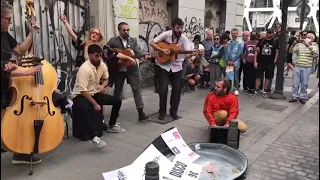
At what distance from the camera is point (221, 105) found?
472 centimetres

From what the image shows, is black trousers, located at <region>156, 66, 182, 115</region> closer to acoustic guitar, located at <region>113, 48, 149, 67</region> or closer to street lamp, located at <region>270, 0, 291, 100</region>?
acoustic guitar, located at <region>113, 48, 149, 67</region>

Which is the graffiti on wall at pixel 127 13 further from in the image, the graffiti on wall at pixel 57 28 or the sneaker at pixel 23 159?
the sneaker at pixel 23 159

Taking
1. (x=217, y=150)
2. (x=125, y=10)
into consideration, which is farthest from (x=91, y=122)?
(x=125, y=10)

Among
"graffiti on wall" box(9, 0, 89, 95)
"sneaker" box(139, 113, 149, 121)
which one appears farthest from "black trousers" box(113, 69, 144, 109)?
"graffiti on wall" box(9, 0, 89, 95)

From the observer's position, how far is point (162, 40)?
543 centimetres

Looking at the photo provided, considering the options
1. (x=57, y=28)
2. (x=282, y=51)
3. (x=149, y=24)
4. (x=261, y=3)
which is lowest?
(x=282, y=51)

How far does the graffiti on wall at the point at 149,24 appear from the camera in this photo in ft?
27.4

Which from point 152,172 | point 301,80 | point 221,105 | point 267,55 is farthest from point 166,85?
point 301,80

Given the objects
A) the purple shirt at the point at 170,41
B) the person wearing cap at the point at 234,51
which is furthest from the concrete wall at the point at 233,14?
the purple shirt at the point at 170,41

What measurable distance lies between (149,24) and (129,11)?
1.47 meters

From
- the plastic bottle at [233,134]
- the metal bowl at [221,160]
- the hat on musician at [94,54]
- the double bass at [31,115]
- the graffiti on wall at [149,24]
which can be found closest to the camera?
the double bass at [31,115]

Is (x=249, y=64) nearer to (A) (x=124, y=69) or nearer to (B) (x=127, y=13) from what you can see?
(B) (x=127, y=13)

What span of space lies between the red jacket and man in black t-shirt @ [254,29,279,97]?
3.50 meters

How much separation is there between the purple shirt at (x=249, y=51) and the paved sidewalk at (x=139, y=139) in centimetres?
116
